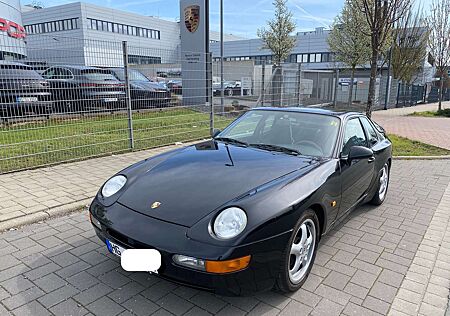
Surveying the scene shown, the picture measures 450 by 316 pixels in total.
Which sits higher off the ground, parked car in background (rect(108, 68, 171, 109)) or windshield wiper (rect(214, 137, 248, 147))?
parked car in background (rect(108, 68, 171, 109))

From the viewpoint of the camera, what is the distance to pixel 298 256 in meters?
2.77

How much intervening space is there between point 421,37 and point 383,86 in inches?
252

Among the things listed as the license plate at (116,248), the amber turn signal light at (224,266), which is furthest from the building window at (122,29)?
the amber turn signal light at (224,266)

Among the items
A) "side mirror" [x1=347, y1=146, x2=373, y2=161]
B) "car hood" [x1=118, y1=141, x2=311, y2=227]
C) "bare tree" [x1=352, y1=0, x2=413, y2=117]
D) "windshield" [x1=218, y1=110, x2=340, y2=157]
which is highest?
"bare tree" [x1=352, y1=0, x2=413, y2=117]

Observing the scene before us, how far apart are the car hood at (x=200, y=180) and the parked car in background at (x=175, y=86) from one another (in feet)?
17.3

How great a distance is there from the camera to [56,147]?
6988 mm

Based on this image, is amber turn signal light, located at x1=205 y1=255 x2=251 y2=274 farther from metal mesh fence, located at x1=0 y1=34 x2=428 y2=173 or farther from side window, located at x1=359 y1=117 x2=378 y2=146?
metal mesh fence, located at x1=0 y1=34 x2=428 y2=173

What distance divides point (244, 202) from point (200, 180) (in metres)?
0.56

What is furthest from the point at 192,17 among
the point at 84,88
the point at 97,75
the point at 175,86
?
the point at 84,88

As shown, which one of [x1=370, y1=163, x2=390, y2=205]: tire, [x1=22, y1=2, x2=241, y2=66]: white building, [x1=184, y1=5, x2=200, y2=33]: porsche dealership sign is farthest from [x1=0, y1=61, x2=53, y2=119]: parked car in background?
[x1=22, y1=2, x2=241, y2=66]: white building

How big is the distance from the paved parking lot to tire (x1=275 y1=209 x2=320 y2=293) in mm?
114

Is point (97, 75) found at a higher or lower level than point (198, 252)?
higher

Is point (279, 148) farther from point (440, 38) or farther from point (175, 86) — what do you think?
point (440, 38)

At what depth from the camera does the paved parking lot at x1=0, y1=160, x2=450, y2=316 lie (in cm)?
253
